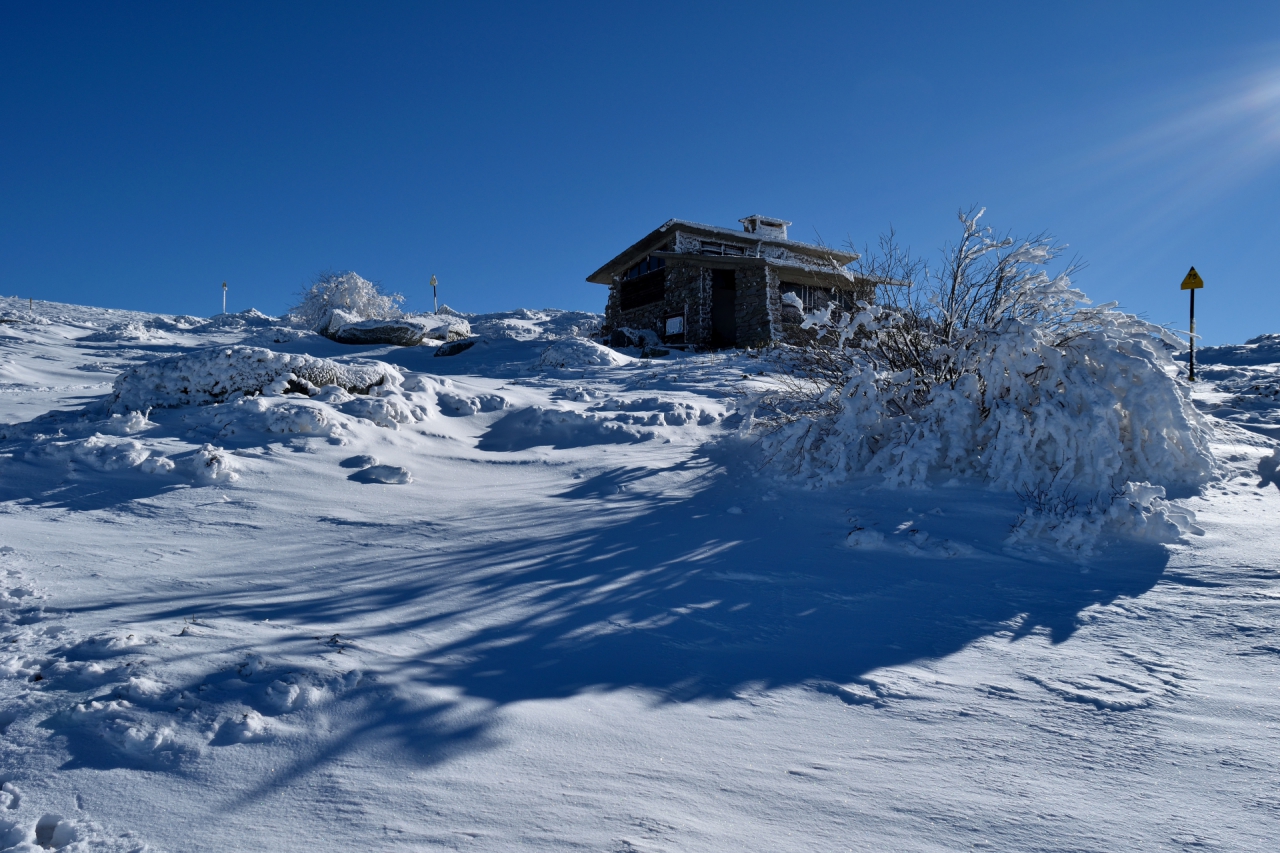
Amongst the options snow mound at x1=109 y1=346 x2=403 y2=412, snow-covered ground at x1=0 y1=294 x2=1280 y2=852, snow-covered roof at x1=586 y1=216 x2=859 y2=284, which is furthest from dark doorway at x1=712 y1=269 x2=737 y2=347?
snow-covered ground at x1=0 y1=294 x2=1280 y2=852

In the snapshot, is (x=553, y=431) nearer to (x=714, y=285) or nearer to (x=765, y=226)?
(x=714, y=285)

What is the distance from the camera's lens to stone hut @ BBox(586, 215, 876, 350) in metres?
21.6

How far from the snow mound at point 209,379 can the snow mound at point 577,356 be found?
586cm

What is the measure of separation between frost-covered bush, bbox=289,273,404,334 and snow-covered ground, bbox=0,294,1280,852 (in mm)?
20587

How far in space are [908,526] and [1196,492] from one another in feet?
7.55

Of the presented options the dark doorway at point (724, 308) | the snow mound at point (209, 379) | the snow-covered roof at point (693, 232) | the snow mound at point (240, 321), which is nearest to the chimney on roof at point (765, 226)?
the snow-covered roof at point (693, 232)

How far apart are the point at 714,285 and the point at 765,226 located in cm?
709

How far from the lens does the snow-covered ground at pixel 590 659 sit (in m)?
1.87

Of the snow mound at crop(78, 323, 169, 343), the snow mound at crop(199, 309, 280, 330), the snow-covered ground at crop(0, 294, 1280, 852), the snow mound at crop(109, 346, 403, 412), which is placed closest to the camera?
the snow-covered ground at crop(0, 294, 1280, 852)

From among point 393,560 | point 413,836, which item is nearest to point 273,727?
point 413,836

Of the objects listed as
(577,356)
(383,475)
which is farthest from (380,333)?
(383,475)

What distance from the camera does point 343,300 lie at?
84.5 feet

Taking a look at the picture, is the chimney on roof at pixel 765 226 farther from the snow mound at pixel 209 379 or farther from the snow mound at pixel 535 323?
the snow mound at pixel 209 379

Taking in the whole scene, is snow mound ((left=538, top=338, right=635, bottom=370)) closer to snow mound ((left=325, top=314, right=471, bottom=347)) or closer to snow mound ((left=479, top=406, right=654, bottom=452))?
snow mound ((left=325, top=314, right=471, bottom=347))
